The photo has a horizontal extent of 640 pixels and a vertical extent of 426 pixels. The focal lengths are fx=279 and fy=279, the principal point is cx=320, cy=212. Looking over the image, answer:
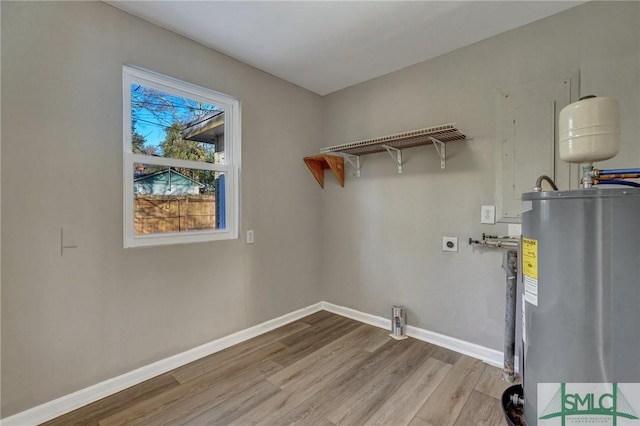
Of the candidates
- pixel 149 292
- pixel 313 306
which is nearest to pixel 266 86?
pixel 149 292

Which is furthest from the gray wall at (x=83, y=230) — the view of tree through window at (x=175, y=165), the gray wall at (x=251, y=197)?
the view of tree through window at (x=175, y=165)

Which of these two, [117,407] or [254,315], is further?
[254,315]

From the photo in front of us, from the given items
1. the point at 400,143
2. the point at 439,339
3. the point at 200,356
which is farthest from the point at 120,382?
the point at 400,143

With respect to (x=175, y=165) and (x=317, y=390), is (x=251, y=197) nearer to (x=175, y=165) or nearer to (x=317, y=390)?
(x=175, y=165)

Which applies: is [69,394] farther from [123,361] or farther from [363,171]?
[363,171]

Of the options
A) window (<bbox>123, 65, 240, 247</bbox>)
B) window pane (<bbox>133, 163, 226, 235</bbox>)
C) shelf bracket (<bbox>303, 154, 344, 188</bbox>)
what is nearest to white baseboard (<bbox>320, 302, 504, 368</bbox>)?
shelf bracket (<bbox>303, 154, 344, 188</bbox>)

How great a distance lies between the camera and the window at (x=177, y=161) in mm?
1947

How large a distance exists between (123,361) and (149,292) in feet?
1.48

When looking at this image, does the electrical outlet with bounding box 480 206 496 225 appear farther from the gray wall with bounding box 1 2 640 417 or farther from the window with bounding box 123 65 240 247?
the window with bounding box 123 65 240 247

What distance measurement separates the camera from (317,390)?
1819mm

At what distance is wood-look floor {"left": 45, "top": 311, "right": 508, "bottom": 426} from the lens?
1.58 meters

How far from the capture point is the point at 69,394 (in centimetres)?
165

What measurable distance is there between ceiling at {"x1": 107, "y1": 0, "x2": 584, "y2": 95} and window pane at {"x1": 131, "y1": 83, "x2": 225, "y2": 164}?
49 cm

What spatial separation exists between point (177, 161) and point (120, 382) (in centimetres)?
Result: 155
